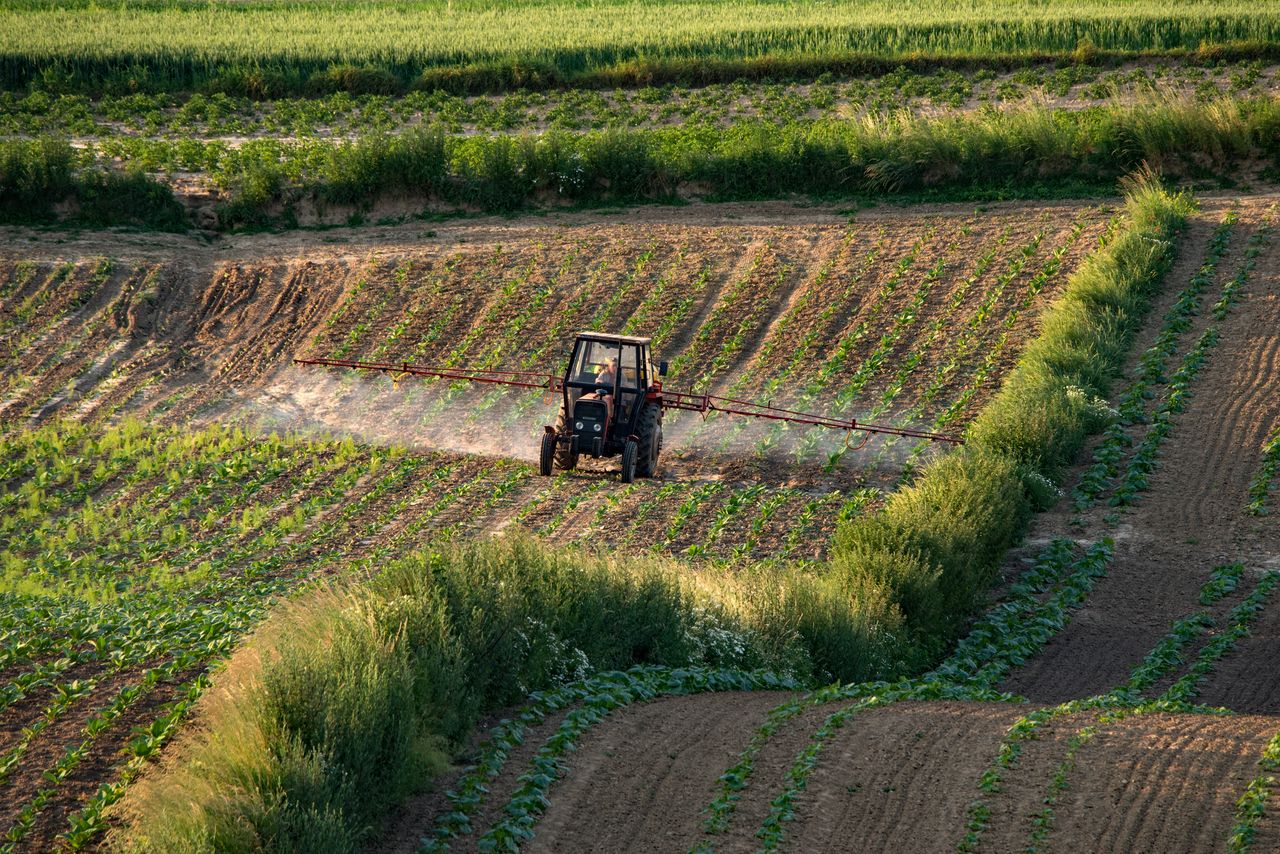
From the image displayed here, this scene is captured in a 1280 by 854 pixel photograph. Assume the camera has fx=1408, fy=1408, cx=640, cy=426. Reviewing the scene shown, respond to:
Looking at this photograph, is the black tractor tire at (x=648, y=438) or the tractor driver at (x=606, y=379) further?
the black tractor tire at (x=648, y=438)

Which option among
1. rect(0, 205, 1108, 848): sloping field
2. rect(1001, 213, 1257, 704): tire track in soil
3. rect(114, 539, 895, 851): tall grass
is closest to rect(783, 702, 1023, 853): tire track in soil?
rect(114, 539, 895, 851): tall grass

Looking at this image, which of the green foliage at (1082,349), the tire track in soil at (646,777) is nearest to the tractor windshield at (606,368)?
the green foliage at (1082,349)

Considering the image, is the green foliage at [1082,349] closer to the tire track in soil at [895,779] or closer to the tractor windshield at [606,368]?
the tractor windshield at [606,368]

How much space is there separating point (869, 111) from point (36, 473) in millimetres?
23041

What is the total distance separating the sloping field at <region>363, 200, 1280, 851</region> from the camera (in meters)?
9.77

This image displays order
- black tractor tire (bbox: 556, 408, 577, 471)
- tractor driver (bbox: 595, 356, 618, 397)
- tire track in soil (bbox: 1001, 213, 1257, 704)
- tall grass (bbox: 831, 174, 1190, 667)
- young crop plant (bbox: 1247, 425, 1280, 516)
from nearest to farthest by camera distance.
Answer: tire track in soil (bbox: 1001, 213, 1257, 704), tall grass (bbox: 831, 174, 1190, 667), young crop plant (bbox: 1247, 425, 1280, 516), tractor driver (bbox: 595, 356, 618, 397), black tractor tire (bbox: 556, 408, 577, 471)

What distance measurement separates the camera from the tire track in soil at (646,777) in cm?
945

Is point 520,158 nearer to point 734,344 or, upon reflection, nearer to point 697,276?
point 697,276

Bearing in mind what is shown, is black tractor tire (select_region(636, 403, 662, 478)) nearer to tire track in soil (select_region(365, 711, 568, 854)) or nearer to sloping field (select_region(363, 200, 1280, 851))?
sloping field (select_region(363, 200, 1280, 851))

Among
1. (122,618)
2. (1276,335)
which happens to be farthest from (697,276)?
(122,618)

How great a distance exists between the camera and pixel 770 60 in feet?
142

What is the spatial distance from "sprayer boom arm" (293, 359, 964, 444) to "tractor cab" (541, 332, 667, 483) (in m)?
0.30

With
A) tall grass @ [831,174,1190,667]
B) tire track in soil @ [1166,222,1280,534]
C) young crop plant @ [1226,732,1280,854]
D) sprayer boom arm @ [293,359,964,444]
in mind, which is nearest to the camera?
young crop plant @ [1226,732,1280,854]

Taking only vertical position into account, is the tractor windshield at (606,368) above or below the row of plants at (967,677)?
above
